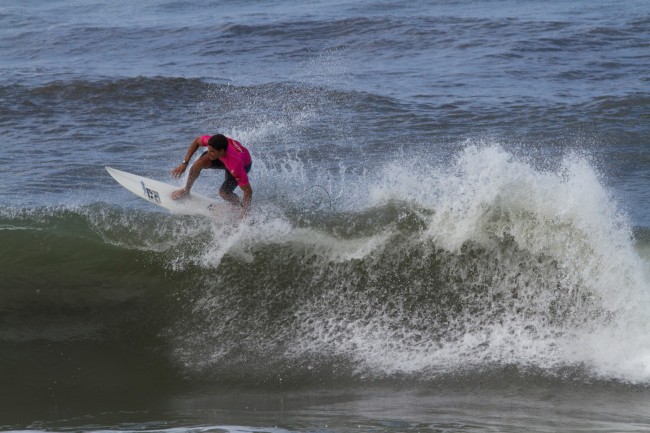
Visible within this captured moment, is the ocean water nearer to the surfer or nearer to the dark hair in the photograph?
the surfer

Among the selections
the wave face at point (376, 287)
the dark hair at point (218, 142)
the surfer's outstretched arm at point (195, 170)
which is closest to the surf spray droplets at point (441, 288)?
the wave face at point (376, 287)

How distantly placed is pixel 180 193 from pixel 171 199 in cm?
20

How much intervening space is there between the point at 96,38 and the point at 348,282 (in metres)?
17.9

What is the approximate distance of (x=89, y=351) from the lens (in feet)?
28.5

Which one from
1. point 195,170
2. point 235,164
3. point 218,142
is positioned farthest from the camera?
point 195,170

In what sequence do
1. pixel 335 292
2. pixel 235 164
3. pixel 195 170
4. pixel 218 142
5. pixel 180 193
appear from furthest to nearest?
pixel 180 193
pixel 195 170
pixel 235 164
pixel 218 142
pixel 335 292

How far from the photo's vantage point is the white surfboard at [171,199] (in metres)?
10.2

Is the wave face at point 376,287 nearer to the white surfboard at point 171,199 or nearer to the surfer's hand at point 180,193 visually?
the white surfboard at point 171,199

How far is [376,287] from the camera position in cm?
909

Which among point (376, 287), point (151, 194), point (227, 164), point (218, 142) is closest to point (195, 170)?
point (227, 164)

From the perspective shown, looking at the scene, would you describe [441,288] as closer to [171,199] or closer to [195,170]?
[195,170]

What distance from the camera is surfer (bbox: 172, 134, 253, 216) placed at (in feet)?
31.3

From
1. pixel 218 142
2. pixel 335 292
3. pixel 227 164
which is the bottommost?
pixel 335 292

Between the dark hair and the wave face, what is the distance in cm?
94
